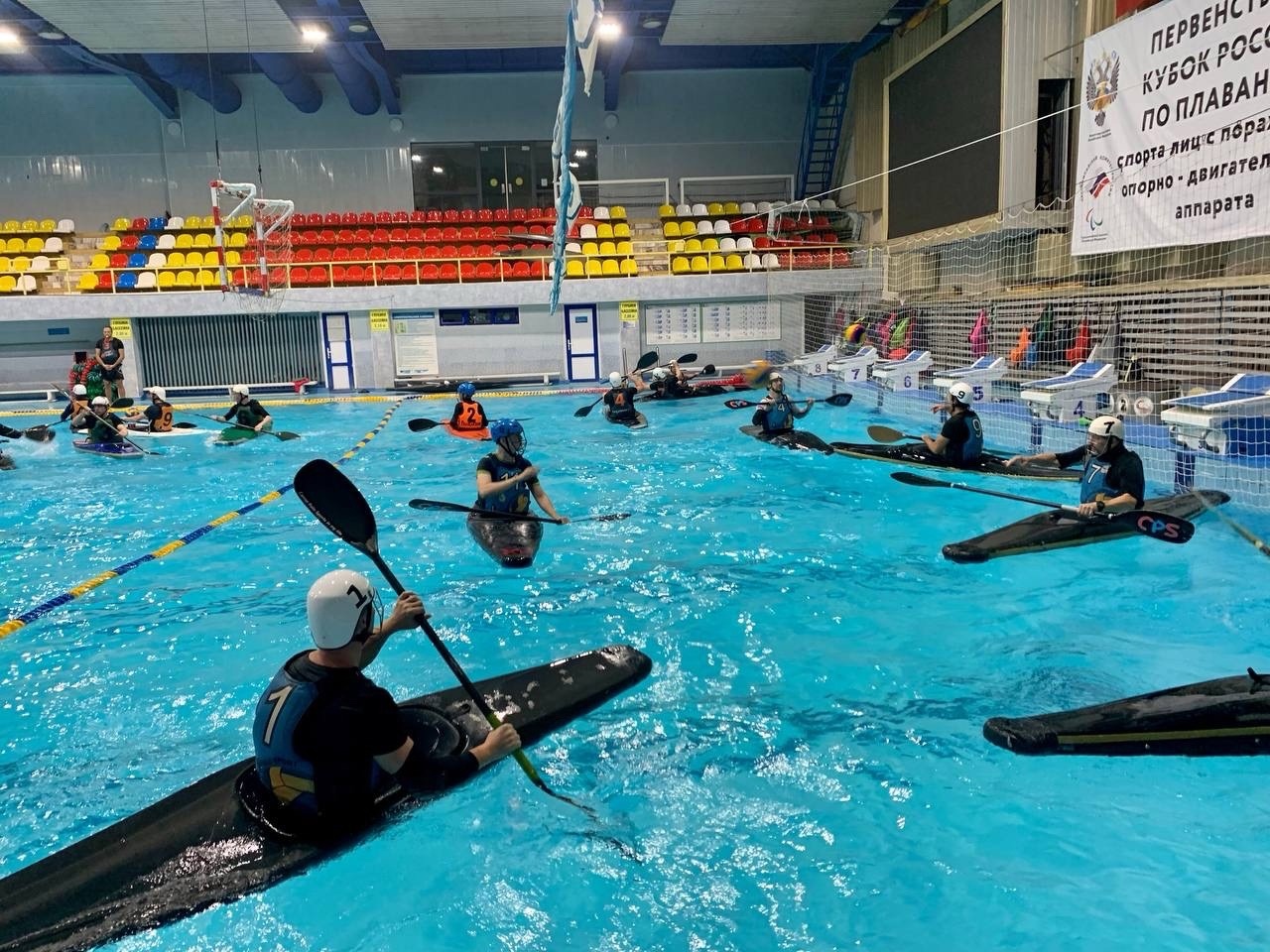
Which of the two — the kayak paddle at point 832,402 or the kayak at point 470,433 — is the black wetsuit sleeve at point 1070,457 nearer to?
the kayak paddle at point 832,402

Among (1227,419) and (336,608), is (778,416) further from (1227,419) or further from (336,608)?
(336,608)

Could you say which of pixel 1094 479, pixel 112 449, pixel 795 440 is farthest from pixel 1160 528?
pixel 112 449

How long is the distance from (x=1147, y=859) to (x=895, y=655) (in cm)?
207

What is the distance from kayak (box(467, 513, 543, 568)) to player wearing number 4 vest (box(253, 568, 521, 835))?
12.3ft

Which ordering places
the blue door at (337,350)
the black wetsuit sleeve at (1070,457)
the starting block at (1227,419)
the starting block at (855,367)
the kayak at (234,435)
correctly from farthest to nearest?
the blue door at (337,350) < the starting block at (855,367) < the kayak at (234,435) < the starting block at (1227,419) < the black wetsuit sleeve at (1070,457)

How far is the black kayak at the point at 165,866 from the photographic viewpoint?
290cm

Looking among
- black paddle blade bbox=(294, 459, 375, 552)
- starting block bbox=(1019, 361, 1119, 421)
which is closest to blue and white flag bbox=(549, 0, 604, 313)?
black paddle blade bbox=(294, 459, 375, 552)

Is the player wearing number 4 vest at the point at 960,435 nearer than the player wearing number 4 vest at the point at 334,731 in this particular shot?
No

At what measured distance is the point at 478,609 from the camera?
20.9ft

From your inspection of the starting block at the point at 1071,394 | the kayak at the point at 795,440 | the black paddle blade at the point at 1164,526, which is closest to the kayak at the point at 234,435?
the kayak at the point at 795,440

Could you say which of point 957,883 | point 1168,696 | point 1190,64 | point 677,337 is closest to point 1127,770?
point 1168,696

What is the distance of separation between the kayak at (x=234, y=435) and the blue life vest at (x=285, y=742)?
1136cm

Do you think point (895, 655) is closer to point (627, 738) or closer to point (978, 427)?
point (627, 738)

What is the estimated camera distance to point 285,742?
3.05 m
